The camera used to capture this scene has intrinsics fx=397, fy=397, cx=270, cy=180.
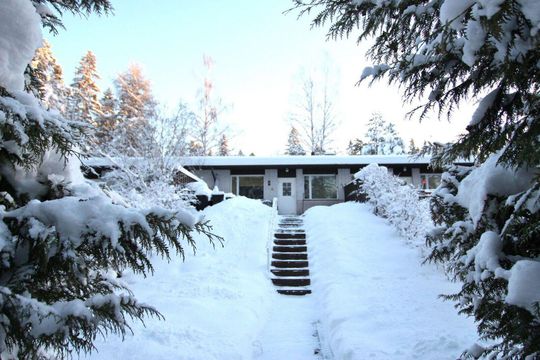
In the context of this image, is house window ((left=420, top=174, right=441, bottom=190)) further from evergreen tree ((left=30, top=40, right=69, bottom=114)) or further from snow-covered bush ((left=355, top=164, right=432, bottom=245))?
evergreen tree ((left=30, top=40, right=69, bottom=114))

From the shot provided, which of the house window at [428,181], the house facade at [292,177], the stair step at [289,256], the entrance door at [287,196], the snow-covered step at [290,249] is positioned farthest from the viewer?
the house window at [428,181]

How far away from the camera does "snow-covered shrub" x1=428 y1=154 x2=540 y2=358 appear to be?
7.59 feet

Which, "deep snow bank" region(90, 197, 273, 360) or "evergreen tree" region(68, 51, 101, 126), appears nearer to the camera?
"deep snow bank" region(90, 197, 273, 360)

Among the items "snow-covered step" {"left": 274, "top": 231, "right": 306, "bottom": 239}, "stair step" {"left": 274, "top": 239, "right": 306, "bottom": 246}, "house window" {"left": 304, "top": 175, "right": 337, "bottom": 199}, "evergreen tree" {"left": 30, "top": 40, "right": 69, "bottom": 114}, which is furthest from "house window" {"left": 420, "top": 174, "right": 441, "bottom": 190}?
"evergreen tree" {"left": 30, "top": 40, "right": 69, "bottom": 114}

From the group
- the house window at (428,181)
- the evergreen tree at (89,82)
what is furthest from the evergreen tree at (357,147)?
the evergreen tree at (89,82)

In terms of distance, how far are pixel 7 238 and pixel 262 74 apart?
17.9 metres

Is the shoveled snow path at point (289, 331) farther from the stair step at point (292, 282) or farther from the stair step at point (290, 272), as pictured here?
the stair step at point (290, 272)

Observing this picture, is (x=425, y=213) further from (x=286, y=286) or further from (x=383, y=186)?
(x=286, y=286)

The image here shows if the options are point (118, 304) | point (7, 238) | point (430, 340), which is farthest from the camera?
point (430, 340)

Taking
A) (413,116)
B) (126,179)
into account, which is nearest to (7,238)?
(413,116)

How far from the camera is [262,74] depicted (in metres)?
19.2

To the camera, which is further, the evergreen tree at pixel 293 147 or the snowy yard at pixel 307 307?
the evergreen tree at pixel 293 147

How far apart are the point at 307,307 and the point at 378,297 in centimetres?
151

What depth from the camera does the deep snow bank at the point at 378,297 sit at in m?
5.27
